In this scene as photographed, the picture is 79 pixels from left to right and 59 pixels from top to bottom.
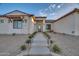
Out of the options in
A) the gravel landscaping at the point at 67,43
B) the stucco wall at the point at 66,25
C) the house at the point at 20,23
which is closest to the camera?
the gravel landscaping at the point at 67,43

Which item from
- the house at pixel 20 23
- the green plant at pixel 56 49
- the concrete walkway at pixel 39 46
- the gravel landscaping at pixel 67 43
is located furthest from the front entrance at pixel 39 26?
the green plant at pixel 56 49

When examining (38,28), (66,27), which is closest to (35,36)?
(38,28)

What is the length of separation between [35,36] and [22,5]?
73 centimetres

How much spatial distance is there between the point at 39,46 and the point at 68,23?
86cm

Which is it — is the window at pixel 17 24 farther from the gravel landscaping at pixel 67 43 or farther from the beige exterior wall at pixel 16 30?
the gravel landscaping at pixel 67 43

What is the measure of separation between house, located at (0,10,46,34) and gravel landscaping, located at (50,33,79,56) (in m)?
0.37

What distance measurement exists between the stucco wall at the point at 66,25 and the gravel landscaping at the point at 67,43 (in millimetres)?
128

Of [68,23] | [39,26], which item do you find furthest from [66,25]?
[39,26]

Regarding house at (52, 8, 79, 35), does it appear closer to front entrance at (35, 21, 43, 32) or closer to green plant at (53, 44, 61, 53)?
front entrance at (35, 21, 43, 32)

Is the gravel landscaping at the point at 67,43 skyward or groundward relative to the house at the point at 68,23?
groundward

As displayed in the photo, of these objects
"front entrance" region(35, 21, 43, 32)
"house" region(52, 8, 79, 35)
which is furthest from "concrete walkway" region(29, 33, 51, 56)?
"house" region(52, 8, 79, 35)

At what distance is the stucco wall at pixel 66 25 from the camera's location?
174 inches

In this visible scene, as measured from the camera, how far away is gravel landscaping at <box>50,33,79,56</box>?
13.0 ft

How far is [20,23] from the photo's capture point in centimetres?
434
